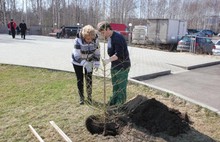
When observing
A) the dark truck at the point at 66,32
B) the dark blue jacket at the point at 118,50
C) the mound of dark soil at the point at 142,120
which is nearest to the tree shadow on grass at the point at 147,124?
the mound of dark soil at the point at 142,120

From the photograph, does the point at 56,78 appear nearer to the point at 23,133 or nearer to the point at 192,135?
the point at 23,133

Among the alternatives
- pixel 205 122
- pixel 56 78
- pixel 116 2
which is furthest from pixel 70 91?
pixel 116 2

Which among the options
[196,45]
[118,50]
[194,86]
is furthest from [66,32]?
[118,50]

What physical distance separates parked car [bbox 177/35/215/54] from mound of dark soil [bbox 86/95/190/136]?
1531 centimetres

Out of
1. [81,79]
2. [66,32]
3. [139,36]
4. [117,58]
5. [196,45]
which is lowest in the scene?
[81,79]

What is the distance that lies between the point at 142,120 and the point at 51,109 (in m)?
1.87

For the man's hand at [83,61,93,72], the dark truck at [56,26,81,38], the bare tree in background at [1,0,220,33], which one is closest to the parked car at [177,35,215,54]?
the man's hand at [83,61,93,72]

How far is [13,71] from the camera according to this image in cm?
794

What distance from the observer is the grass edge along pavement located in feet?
12.3

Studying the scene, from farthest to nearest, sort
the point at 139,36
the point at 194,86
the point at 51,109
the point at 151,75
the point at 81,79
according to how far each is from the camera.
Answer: the point at 139,36 < the point at 151,75 < the point at 194,86 < the point at 81,79 < the point at 51,109

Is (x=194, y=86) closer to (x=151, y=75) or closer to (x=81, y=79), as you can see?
(x=151, y=75)

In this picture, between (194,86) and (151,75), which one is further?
(151,75)

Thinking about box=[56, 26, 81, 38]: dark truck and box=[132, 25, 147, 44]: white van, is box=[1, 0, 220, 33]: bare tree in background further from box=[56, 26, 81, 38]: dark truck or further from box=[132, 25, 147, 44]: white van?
box=[132, 25, 147, 44]: white van

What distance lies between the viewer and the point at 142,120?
12.3ft
